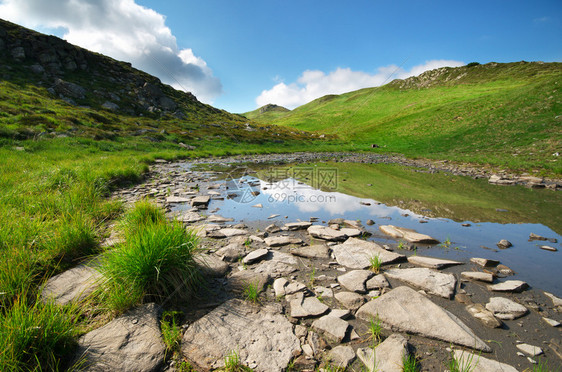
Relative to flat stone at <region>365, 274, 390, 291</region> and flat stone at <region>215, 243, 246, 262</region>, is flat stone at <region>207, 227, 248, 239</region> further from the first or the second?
flat stone at <region>365, 274, 390, 291</region>

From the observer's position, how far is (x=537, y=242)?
513 centimetres

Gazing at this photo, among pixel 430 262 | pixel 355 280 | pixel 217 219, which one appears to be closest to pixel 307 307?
pixel 355 280

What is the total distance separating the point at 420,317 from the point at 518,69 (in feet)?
290

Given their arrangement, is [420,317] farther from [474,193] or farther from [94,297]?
[474,193]

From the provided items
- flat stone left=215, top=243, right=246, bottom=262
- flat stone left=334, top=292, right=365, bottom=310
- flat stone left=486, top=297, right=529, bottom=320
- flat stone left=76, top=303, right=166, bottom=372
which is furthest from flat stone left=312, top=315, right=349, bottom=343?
flat stone left=215, top=243, right=246, bottom=262

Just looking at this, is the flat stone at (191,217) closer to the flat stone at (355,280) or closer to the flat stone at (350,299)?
the flat stone at (355,280)

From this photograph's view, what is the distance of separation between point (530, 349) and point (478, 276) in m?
1.41

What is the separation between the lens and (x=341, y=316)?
9.21ft

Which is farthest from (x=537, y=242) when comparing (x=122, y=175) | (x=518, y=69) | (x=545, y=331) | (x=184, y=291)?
(x=518, y=69)

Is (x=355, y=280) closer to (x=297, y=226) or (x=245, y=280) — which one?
(x=245, y=280)

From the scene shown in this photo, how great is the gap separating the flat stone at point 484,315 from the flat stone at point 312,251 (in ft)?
7.13

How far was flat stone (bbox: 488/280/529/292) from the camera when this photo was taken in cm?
332

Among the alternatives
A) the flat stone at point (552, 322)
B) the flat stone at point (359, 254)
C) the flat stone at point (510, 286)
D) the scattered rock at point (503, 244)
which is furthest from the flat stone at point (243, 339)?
the scattered rock at point (503, 244)

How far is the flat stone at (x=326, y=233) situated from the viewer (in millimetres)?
5221
